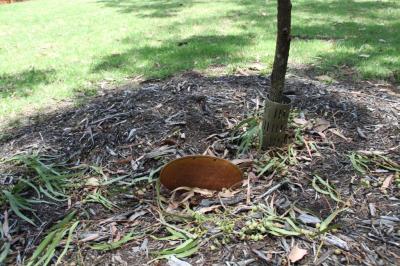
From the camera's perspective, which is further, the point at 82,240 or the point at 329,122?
the point at 329,122

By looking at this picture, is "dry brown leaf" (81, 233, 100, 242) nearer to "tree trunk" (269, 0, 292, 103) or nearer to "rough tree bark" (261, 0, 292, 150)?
"rough tree bark" (261, 0, 292, 150)

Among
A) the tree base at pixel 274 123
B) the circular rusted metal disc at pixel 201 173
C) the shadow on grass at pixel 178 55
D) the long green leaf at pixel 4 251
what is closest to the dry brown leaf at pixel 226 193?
the circular rusted metal disc at pixel 201 173

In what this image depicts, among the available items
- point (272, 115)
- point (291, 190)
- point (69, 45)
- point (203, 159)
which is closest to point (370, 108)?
point (272, 115)

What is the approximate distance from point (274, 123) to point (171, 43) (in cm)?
426

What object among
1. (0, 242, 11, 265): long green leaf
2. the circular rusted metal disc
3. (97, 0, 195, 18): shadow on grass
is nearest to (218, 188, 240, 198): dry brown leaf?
the circular rusted metal disc

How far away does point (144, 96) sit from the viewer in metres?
4.19

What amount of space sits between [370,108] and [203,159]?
174 centimetres

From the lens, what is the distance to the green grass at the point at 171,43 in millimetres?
5531

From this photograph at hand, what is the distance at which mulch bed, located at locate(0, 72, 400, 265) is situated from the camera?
7.84 ft

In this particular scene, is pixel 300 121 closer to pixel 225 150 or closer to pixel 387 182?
pixel 225 150

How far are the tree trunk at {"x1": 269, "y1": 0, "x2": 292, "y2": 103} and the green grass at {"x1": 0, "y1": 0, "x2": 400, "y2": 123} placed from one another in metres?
2.51

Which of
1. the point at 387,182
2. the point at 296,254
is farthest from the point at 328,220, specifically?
the point at 387,182

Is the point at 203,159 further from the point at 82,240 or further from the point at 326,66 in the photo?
the point at 326,66

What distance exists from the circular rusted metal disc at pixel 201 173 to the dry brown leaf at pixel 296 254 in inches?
27.0
